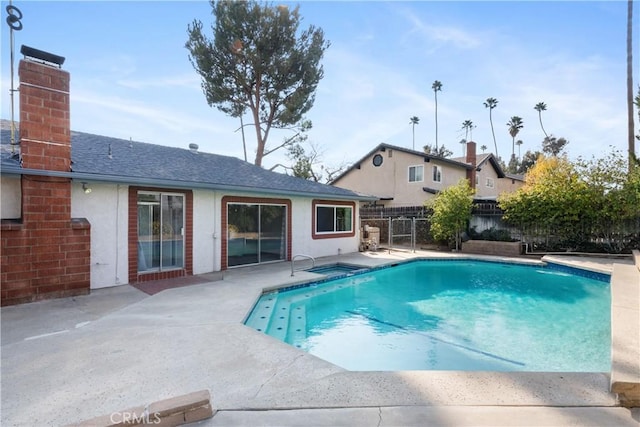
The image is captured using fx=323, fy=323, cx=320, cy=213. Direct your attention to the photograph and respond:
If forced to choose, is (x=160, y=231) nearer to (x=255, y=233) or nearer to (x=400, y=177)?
(x=255, y=233)

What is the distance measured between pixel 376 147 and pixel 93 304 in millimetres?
20613

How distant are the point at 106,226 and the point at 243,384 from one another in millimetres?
6360

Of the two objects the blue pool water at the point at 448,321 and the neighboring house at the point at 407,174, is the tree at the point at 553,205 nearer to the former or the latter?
the blue pool water at the point at 448,321

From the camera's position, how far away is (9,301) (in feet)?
20.1

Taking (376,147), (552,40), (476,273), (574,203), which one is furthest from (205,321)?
(376,147)

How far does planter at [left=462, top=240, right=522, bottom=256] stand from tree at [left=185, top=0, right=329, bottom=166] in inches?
476

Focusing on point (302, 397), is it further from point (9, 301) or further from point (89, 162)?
point (89, 162)

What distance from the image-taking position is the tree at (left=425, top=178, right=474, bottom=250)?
52.1ft

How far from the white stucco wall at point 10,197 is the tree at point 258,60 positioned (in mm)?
13595

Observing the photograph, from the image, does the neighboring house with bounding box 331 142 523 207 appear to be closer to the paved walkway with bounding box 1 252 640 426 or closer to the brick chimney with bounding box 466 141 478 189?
the brick chimney with bounding box 466 141 478 189

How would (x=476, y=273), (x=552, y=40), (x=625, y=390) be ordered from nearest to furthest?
(x=625, y=390) → (x=552, y=40) → (x=476, y=273)

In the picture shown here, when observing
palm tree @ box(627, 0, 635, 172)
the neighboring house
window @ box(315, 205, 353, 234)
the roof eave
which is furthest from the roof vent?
palm tree @ box(627, 0, 635, 172)

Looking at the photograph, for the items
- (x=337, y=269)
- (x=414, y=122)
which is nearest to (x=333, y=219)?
(x=337, y=269)

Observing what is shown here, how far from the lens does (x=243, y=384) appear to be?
11.1ft
